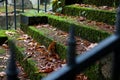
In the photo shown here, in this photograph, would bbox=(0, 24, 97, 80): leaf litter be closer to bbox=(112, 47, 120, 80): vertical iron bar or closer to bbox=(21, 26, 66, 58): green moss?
bbox=(21, 26, 66, 58): green moss

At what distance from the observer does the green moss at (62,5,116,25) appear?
3839mm

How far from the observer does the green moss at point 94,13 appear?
151 inches

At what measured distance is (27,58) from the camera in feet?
11.9

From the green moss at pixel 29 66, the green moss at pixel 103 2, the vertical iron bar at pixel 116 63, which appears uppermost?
the vertical iron bar at pixel 116 63

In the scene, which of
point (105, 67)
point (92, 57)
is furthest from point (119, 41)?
point (105, 67)

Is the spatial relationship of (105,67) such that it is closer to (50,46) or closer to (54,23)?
(50,46)

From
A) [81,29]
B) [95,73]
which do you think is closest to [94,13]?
[81,29]

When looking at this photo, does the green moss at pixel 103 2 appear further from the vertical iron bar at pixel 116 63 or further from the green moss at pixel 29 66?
the vertical iron bar at pixel 116 63

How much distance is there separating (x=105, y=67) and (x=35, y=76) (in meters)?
0.85

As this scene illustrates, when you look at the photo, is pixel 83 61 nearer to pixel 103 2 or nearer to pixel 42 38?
pixel 42 38

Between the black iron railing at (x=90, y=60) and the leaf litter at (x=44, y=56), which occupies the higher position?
the black iron railing at (x=90, y=60)

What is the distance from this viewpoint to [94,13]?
4355 mm

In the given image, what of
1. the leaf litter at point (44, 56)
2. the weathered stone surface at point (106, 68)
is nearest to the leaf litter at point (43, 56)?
the leaf litter at point (44, 56)

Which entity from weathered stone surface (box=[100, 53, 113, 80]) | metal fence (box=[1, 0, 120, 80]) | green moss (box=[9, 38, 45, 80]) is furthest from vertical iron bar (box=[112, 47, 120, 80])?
green moss (box=[9, 38, 45, 80])
